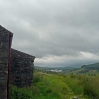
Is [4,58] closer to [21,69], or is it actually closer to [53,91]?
[21,69]

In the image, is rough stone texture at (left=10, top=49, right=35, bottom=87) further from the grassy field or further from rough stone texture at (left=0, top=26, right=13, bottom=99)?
rough stone texture at (left=0, top=26, right=13, bottom=99)

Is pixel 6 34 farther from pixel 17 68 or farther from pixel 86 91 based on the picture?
pixel 86 91

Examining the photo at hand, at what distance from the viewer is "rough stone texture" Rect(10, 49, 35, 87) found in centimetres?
1770

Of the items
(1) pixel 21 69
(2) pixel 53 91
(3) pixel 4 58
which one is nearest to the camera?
(3) pixel 4 58

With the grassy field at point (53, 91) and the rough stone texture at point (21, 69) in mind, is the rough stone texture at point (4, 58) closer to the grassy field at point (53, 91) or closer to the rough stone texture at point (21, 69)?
the grassy field at point (53, 91)

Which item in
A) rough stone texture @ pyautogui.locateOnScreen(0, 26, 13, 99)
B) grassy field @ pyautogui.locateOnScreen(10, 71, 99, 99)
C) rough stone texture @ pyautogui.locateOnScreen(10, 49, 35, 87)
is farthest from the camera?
rough stone texture @ pyautogui.locateOnScreen(10, 49, 35, 87)

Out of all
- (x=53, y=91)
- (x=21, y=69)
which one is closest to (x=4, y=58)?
(x=21, y=69)

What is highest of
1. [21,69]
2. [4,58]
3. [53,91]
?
[4,58]

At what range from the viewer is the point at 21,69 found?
17859 millimetres

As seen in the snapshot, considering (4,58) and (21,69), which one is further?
(21,69)

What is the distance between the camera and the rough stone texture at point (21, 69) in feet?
58.1

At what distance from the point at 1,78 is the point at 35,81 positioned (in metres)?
7.77

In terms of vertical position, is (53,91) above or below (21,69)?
below

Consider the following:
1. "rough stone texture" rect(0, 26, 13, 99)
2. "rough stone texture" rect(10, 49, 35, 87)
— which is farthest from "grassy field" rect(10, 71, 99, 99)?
"rough stone texture" rect(0, 26, 13, 99)
